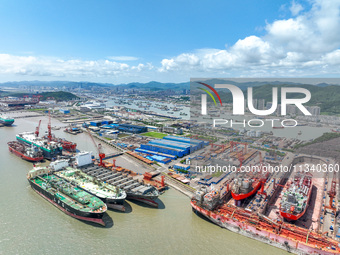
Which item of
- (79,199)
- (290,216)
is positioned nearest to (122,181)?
(79,199)

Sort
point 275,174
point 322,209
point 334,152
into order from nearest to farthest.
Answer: point 322,209 → point 275,174 → point 334,152

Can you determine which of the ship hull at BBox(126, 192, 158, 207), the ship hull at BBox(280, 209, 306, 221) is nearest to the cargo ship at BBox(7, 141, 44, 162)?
the ship hull at BBox(126, 192, 158, 207)

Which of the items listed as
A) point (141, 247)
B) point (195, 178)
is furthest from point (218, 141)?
point (141, 247)

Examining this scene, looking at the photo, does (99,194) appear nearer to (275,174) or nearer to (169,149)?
(169,149)

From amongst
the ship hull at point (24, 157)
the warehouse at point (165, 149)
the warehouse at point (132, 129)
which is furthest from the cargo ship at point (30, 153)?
the warehouse at point (132, 129)

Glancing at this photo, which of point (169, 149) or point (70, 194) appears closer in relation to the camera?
point (70, 194)

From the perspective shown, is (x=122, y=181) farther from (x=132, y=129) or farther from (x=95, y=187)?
(x=132, y=129)

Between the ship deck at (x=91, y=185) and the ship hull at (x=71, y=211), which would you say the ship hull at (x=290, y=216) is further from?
the ship hull at (x=71, y=211)
